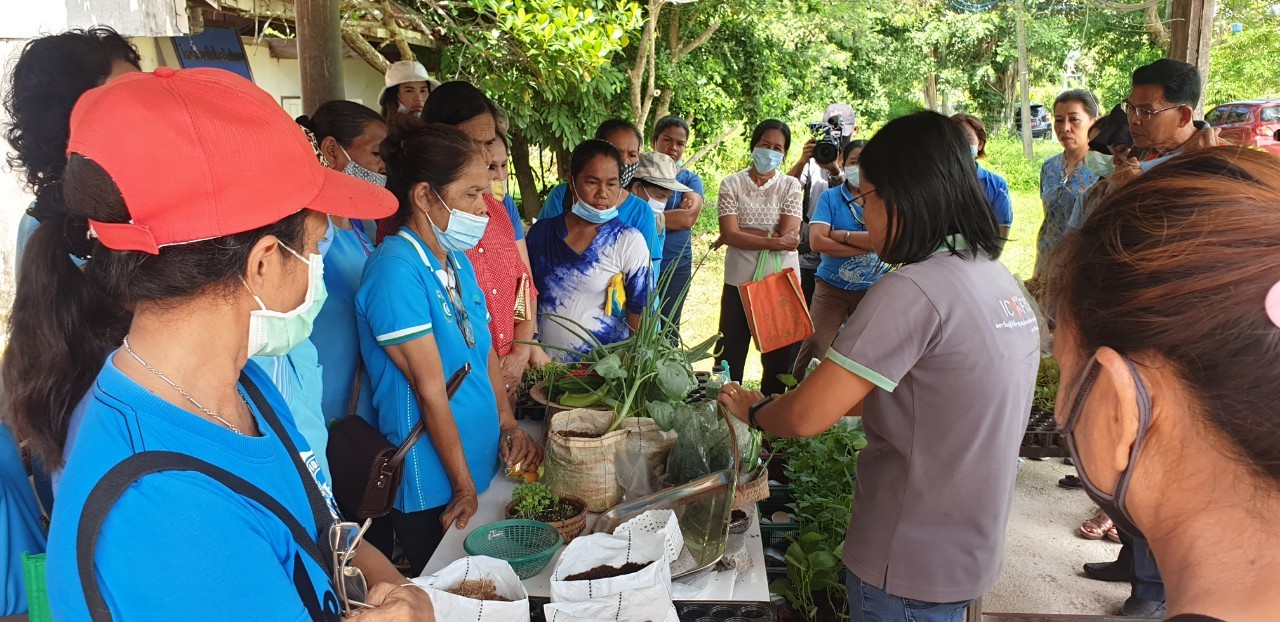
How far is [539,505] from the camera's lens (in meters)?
2.04

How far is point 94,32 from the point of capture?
1932 millimetres

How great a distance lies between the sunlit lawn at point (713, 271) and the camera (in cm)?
757

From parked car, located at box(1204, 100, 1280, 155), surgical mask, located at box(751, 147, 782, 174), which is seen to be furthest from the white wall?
parked car, located at box(1204, 100, 1280, 155)

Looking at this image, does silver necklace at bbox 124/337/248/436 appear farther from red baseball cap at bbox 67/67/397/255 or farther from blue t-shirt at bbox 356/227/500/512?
blue t-shirt at bbox 356/227/500/512

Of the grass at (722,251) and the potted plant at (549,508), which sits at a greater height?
the potted plant at (549,508)

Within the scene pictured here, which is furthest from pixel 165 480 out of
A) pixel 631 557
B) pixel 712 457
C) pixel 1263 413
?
pixel 712 457

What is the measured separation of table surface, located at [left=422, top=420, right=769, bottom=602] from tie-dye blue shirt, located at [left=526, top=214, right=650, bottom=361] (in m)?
1.24

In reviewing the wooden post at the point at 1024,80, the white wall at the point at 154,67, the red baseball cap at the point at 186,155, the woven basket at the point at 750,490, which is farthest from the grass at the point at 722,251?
the white wall at the point at 154,67

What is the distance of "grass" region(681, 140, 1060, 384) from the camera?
25.4ft

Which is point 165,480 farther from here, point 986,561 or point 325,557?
point 986,561

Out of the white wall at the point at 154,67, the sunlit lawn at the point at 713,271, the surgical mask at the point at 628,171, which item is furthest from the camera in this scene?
the sunlit lawn at the point at 713,271

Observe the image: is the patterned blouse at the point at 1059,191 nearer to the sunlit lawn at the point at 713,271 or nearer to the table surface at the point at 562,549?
the sunlit lawn at the point at 713,271

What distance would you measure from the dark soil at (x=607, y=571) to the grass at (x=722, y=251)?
1183mm

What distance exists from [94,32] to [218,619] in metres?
1.63
